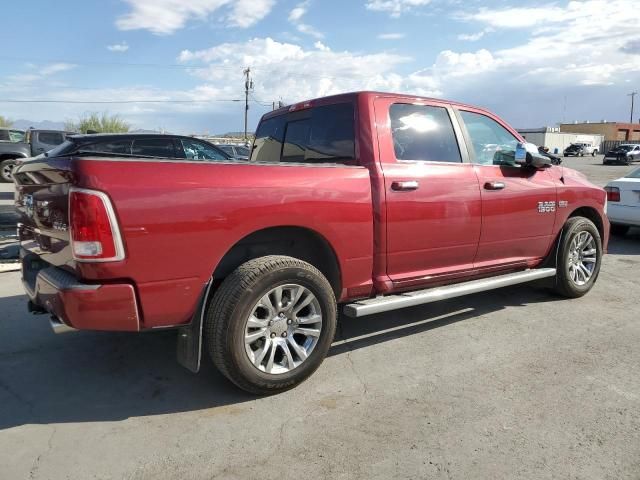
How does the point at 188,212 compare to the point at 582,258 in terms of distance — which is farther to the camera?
the point at 582,258

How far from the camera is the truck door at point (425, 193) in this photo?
12.5 feet

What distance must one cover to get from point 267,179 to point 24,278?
75.4 inches

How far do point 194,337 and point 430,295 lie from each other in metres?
1.86

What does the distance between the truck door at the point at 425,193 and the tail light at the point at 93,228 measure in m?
1.89

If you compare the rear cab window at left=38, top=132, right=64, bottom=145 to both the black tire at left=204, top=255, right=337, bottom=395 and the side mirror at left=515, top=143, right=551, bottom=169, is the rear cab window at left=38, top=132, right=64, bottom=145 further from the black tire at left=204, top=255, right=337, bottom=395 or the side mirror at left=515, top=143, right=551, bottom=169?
the black tire at left=204, top=255, right=337, bottom=395

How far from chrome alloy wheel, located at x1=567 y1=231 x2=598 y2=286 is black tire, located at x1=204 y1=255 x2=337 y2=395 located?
10.8ft

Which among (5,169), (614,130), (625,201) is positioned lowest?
(625,201)

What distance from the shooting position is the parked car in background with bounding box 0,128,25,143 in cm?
1812

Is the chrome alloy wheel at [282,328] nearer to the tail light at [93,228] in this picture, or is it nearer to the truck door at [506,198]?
the tail light at [93,228]

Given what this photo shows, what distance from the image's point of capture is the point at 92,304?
8.91ft

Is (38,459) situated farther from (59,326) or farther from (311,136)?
(311,136)

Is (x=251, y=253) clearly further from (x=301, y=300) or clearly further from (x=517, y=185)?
(x=517, y=185)

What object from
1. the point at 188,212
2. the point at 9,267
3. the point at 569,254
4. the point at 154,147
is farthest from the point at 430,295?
the point at 154,147

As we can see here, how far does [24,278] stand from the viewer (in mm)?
3615
